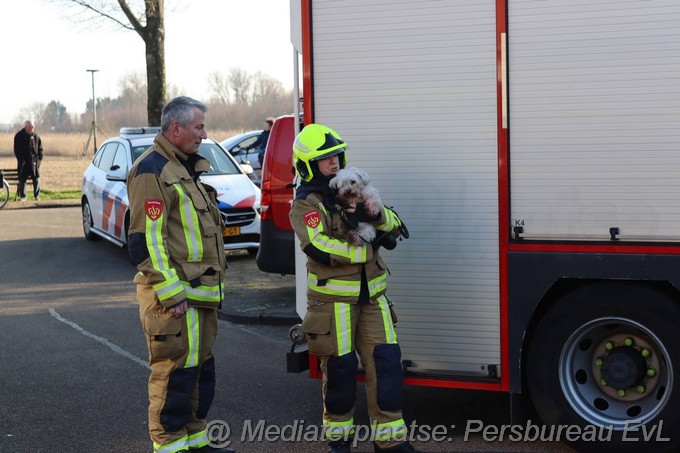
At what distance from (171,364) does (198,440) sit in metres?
0.55

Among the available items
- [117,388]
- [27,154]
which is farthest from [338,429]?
[27,154]

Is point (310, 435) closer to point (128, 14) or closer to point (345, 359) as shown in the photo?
point (345, 359)

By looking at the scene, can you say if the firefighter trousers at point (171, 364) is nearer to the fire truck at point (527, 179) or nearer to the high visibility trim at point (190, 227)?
the high visibility trim at point (190, 227)

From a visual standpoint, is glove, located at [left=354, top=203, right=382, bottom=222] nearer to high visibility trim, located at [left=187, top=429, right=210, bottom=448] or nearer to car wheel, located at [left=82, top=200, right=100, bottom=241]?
high visibility trim, located at [left=187, top=429, right=210, bottom=448]

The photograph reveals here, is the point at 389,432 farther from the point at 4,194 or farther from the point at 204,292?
the point at 4,194

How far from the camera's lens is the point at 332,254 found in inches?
201

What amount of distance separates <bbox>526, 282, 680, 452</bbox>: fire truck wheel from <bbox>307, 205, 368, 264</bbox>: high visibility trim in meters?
1.07

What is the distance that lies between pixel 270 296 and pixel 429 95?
18.2ft

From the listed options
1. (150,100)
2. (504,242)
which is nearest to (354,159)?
(504,242)

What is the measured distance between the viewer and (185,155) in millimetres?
5164

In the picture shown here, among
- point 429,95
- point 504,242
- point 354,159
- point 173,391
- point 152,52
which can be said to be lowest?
point 173,391

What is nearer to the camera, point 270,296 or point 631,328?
point 631,328

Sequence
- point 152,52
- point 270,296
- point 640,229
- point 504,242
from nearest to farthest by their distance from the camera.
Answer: point 640,229 → point 504,242 → point 270,296 → point 152,52

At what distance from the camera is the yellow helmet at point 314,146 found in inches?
202
